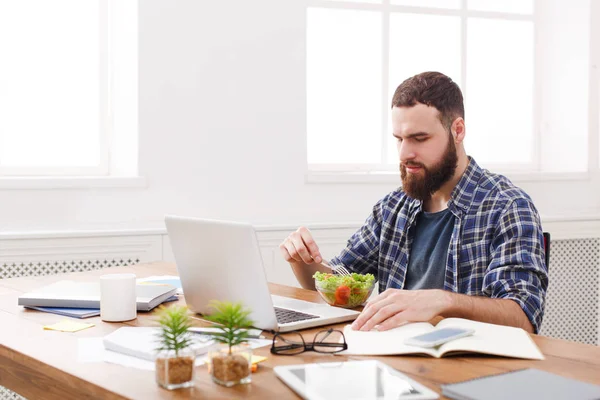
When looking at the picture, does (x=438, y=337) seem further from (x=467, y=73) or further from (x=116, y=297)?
(x=467, y=73)

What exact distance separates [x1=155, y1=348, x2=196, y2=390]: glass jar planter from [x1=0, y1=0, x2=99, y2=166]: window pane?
2.45 m

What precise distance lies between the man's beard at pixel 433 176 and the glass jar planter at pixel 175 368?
116 centimetres

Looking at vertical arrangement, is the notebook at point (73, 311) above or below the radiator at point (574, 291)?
above

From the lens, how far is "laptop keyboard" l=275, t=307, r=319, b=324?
5.76ft

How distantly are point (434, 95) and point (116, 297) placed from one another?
1.06 metres

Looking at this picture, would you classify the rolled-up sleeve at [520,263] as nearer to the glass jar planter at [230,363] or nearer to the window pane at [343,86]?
the glass jar planter at [230,363]

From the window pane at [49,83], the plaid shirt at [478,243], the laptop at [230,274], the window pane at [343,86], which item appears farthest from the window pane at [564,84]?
the laptop at [230,274]

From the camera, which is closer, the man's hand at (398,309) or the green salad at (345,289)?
the man's hand at (398,309)

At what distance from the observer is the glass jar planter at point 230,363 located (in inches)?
50.1

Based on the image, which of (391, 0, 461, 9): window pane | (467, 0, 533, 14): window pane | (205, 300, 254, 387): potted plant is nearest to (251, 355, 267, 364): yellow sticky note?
(205, 300, 254, 387): potted plant

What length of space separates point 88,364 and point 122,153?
2.19 m

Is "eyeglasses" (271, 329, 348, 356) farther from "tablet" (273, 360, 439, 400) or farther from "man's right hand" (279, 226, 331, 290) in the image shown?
"man's right hand" (279, 226, 331, 290)

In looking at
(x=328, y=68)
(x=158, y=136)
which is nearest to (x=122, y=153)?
(x=158, y=136)

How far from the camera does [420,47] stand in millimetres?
4195
